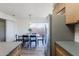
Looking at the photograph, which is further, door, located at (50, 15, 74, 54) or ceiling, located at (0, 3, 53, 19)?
ceiling, located at (0, 3, 53, 19)

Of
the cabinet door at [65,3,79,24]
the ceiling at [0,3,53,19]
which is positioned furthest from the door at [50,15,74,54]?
the ceiling at [0,3,53,19]

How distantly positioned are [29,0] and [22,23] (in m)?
8.83

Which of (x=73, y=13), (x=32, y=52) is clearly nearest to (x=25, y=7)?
(x=32, y=52)

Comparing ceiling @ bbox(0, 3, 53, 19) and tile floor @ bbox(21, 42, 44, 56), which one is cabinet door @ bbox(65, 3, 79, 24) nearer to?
ceiling @ bbox(0, 3, 53, 19)

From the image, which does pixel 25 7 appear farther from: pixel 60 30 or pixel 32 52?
pixel 60 30

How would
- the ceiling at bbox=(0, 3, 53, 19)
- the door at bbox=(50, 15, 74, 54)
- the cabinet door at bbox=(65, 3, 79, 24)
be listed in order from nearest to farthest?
the cabinet door at bbox=(65, 3, 79, 24) < the door at bbox=(50, 15, 74, 54) < the ceiling at bbox=(0, 3, 53, 19)

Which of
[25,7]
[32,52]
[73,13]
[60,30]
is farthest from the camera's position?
[25,7]

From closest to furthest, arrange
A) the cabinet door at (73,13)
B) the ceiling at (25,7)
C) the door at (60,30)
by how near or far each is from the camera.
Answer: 1. the cabinet door at (73,13)
2. the door at (60,30)
3. the ceiling at (25,7)

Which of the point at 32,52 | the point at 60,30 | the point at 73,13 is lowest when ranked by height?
the point at 32,52

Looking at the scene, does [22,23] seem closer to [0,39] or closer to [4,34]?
[4,34]

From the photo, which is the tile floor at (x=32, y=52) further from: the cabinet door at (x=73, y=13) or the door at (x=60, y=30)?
the cabinet door at (x=73, y=13)

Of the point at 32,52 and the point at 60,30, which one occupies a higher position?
the point at 60,30

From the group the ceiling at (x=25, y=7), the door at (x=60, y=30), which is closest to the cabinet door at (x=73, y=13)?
the door at (x=60, y=30)

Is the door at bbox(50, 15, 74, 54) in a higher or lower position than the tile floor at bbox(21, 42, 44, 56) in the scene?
higher
